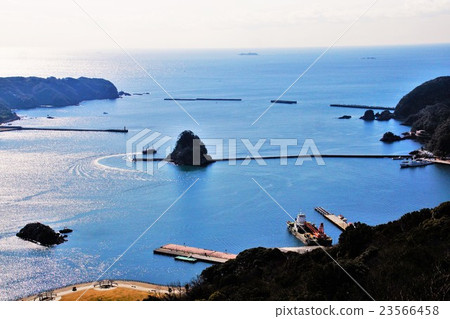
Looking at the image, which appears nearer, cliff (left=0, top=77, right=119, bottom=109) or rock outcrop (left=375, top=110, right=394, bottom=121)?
rock outcrop (left=375, top=110, right=394, bottom=121)

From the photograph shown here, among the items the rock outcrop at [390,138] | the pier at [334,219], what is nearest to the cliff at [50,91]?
the rock outcrop at [390,138]

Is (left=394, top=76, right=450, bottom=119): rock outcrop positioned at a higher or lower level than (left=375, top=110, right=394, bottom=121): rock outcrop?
higher

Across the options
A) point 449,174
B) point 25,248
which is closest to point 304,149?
point 449,174

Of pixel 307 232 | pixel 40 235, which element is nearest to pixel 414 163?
pixel 307 232

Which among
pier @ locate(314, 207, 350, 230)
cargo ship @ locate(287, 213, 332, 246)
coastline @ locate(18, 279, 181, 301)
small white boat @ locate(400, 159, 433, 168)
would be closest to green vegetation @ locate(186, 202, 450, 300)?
coastline @ locate(18, 279, 181, 301)

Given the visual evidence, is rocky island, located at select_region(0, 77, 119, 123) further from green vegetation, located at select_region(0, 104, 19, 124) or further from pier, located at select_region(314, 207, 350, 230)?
pier, located at select_region(314, 207, 350, 230)

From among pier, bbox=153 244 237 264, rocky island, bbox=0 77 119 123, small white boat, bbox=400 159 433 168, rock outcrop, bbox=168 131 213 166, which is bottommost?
pier, bbox=153 244 237 264

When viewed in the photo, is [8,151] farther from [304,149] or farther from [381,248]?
[381,248]
